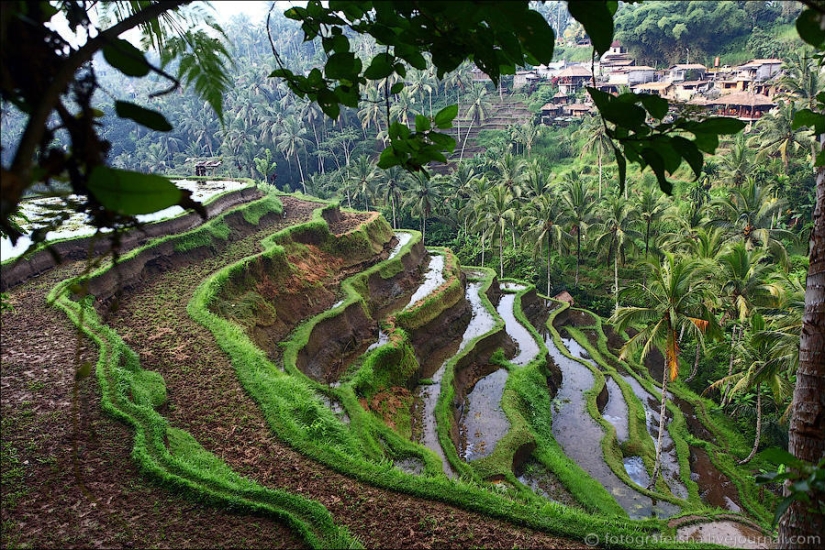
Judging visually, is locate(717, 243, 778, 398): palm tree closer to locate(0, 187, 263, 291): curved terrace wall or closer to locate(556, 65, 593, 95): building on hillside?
locate(0, 187, 263, 291): curved terrace wall

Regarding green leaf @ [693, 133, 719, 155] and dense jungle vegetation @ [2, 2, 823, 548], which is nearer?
green leaf @ [693, 133, 719, 155]

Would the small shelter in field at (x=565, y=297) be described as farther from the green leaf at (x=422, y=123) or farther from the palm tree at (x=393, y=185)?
the green leaf at (x=422, y=123)

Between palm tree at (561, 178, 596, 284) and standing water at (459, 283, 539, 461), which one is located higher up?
palm tree at (561, 178, 596, 284)

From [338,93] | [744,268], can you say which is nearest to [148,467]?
[338,93]

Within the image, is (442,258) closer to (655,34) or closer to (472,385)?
(472,385)

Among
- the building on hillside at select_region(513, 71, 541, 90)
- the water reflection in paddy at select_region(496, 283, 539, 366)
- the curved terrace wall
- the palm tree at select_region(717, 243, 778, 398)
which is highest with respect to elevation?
the building on hillside at select_region(513, 71, 541, 90)

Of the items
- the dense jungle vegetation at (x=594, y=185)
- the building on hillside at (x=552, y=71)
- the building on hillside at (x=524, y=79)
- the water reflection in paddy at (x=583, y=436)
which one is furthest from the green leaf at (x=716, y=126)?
the building on hillside at (x=524, y=79)

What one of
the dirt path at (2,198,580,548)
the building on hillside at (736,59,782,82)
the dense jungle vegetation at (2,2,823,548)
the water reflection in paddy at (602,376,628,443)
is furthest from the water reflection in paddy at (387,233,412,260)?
the building on hillside at (736,59,782,82)
